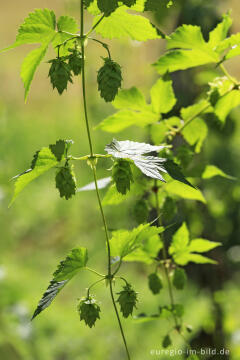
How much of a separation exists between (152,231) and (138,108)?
30cm

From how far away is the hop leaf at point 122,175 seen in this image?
646 millimetres

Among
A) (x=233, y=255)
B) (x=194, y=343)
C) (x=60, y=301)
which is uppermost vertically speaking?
(x=233, y=255)

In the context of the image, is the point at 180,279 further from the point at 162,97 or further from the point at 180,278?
the point at 162,97

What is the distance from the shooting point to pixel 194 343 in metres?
2.02

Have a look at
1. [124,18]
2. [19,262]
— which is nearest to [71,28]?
[124,18]

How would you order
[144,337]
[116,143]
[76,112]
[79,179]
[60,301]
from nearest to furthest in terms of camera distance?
[116,143] → [144,337] → [60,301] → [79,179] → [76,112]

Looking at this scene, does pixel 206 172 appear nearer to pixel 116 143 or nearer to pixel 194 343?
pixel 116 143

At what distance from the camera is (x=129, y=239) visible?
0.73 m

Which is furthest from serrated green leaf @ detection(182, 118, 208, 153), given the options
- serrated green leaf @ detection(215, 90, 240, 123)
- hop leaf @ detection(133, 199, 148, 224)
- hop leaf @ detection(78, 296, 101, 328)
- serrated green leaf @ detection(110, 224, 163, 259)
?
hop leaf @ detection(78, 296, 101, 328)

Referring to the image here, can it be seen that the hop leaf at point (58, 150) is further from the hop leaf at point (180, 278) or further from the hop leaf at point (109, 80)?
the hop leaf at point (180, 278)

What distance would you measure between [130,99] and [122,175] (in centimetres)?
29

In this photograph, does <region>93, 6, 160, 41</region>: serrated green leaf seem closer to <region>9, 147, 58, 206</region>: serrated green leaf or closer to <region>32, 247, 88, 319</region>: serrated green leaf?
<region>9, 147, 58, 206</region>: serrated green leaf

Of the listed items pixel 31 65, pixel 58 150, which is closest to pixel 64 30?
pixel 31 65

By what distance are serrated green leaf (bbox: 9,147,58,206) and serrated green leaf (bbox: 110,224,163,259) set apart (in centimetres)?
16
